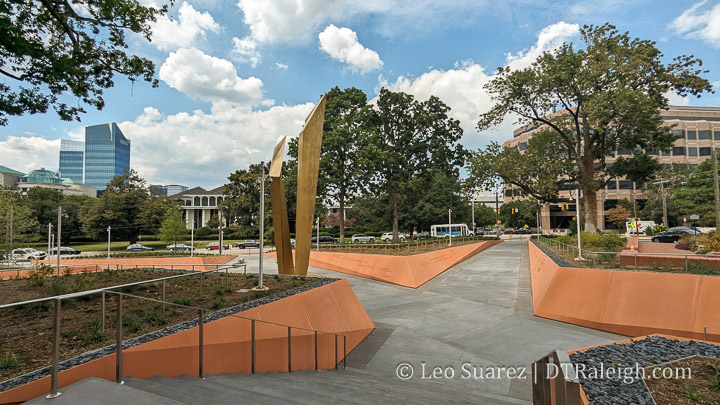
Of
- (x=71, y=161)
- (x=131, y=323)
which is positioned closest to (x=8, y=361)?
(x=131, y=323)

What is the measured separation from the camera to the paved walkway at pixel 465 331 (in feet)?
28.0

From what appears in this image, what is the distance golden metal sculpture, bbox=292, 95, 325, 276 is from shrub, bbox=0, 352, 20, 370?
9.04 metres

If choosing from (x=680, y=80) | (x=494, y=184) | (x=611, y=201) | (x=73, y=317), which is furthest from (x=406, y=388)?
(x=611, y=201)

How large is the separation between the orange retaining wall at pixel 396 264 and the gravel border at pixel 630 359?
12533 millimetres

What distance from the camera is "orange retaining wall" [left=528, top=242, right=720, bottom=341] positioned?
31.1 feet

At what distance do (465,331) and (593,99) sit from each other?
1857cm

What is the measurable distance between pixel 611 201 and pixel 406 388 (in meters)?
73.3

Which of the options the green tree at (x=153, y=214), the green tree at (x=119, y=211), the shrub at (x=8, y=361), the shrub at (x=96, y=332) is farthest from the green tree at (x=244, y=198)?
the shrub at (x=8, y=361)

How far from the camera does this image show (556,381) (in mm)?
3438

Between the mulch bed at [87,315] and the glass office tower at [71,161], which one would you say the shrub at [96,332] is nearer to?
the mulch bed at [87,315]

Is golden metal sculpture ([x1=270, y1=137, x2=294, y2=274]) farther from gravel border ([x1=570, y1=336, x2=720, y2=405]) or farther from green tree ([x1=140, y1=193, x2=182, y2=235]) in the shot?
green tree ([x1=140, y1=193, x2=182, y2=235])

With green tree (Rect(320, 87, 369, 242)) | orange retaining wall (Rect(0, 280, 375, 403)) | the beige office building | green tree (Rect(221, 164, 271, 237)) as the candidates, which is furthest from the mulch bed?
the beige office building

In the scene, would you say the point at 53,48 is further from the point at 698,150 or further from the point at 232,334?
the point at 698,150

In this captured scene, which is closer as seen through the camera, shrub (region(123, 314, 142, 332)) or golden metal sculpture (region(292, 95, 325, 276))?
shrub (region(123, 314, 142, 332))
